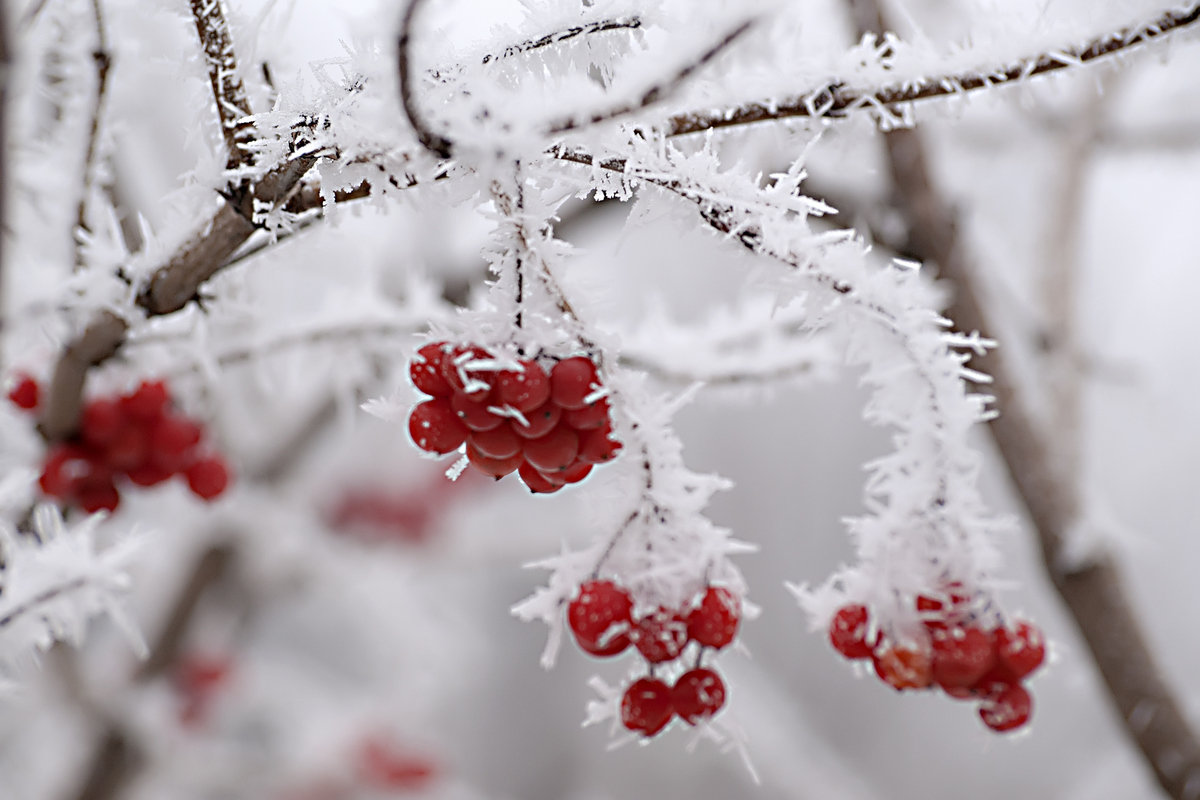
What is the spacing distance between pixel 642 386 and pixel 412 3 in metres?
0.15

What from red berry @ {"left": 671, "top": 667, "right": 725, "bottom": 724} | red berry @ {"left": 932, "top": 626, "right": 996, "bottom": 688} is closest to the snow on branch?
red berry @ {"left": 671, "top": 667, "right": 725, "bottom": 724}

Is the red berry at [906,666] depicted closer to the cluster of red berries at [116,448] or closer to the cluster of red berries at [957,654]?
the cluster of red berries at [957,654]

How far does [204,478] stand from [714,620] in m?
0.38

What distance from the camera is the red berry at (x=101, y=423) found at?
1.56ft

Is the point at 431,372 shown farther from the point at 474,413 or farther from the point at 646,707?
the point at 646,707

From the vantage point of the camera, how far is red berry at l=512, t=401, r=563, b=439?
0.88 feet

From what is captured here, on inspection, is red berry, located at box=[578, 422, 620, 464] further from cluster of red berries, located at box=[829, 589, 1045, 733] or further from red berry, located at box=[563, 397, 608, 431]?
cluster of red berries, located at box=[829, 589, 1045, 733]

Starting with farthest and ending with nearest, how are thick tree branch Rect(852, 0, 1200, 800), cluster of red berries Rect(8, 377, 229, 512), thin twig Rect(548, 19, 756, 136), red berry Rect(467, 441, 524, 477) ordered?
1. thick tree branch Rect(852, 0, 1200, 800)
2. cluster of red berries Rect(8, 377, 229, 512)
3. red berry Rect(467, 441, 524, 477)
4. thin twig Rect(548, 19, 756, 136)

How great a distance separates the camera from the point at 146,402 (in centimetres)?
49

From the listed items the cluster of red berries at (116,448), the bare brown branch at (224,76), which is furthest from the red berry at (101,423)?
the bare brown branch at (224,76)

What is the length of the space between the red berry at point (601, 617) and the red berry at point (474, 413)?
0.09m

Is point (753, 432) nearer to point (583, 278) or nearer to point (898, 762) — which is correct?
point (898, 762)

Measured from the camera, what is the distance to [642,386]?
11.5 inches

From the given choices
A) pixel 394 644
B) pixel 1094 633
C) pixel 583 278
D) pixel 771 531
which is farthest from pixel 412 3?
pixel 771 531
